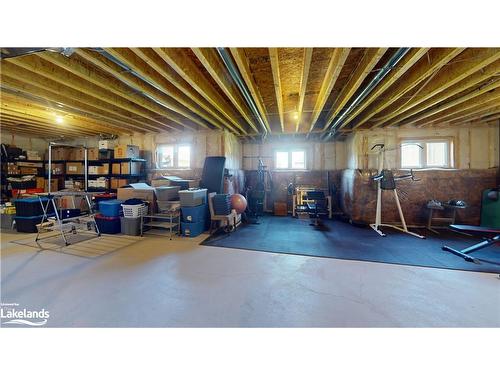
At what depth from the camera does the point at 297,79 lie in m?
3.10

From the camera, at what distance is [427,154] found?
193 inches

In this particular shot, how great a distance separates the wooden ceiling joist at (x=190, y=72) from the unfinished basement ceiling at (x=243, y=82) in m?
0.01

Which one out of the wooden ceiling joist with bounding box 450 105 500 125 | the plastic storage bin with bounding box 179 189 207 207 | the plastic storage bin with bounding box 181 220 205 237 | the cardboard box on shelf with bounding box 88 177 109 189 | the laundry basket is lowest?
the plastic storage bin with bounding box 181 220 205 237

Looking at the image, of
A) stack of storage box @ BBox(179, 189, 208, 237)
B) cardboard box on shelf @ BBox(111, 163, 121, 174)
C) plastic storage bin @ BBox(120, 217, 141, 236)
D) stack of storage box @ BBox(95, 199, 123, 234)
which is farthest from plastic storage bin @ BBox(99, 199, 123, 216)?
cardboard box on shelf @ BBox(111, 163, 121, 174)

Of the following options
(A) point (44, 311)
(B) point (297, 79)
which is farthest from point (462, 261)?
(A) point (44, 311)

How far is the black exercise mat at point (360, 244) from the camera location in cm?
276

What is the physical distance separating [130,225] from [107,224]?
22.1 inches

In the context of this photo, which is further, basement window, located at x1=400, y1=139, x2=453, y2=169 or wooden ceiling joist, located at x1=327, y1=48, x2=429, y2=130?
basement window, located at x1=400, y1=139, x2=453, y2=169

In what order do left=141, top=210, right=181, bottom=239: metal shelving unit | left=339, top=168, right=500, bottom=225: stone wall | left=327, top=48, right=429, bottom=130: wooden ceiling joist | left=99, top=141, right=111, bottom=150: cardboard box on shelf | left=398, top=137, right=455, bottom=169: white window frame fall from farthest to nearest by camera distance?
1. left=99, top=141, right=111, bottom=150: cardboard box on shelf
2. left=398, top=137, right=455, bottom=169: white window frame
3. left=339, top=168, right=500, bottom=225: stone wall
4. left=141, top=210, right=181, bottom=239: metal shelving unit
5. left=327, top=48, right=429, bottom=130: wooden ceiling joist

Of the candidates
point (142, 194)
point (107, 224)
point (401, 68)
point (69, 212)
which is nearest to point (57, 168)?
point (69, 212)

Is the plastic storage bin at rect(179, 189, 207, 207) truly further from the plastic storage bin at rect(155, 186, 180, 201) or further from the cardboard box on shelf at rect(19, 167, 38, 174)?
the cardboard box on shelf at rect(19, 167, 38, 174)

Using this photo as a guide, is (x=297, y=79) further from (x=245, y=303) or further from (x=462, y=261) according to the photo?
(x=462, y=261)

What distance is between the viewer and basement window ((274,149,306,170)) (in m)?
6.55
